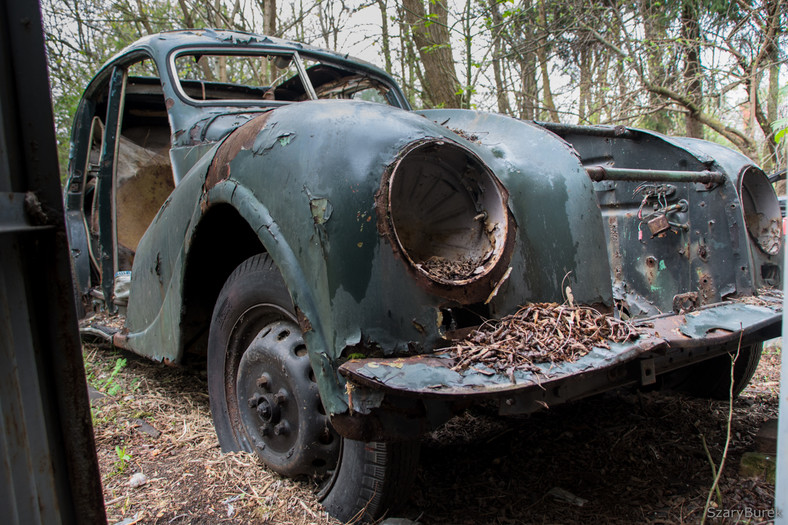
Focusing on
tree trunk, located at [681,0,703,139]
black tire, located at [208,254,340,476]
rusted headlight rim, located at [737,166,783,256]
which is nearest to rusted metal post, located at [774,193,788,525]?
black tire, located at [208,254,340,476]

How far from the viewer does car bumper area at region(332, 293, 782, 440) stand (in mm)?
1327

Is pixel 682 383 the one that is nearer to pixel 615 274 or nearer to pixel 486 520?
pixel 615 274

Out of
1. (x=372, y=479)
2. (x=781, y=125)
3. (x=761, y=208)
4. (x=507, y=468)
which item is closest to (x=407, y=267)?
(x=372, y=479)

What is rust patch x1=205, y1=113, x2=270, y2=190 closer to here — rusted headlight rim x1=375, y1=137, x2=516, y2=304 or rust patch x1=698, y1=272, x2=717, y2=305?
rusted headlight rim x1=375, y1=137, x2=516, y2=304

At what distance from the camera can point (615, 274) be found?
9.29 ft

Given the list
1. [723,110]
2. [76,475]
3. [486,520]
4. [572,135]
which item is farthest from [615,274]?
[723,110]

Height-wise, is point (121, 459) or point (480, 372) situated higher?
point (480, 372)

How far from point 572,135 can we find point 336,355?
6.62 ft

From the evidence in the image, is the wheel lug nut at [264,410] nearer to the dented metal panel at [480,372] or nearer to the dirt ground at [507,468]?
the dirt ground at [507,468]

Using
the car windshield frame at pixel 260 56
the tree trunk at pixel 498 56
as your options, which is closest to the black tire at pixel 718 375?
the car windshield frame at pixel 260 56

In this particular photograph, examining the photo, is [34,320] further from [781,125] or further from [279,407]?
[781,125]

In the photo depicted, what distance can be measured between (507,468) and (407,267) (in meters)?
1.14

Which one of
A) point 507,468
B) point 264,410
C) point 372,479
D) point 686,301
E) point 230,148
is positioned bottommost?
point 507,468

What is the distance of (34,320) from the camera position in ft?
Result: 3.33
